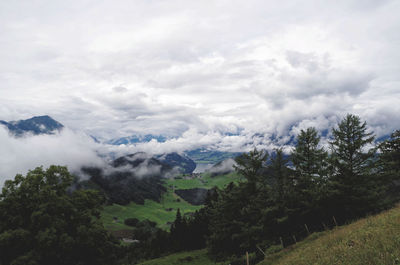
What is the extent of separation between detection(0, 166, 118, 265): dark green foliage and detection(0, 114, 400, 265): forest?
0.29 ft

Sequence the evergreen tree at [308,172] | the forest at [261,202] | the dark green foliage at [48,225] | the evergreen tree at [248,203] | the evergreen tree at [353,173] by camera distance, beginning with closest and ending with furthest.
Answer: the dark green foliage at [48,225] → the forest at [261,202] → the evergreen tree at [353,173] → the evergreen tree at [308,172] → the evergreen tree at [248,203]

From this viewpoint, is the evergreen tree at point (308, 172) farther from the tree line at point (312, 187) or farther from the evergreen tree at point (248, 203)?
the evergreen tree at point (248, 203)

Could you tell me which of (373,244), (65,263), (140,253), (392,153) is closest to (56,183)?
(65,263)

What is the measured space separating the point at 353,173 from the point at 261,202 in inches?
548

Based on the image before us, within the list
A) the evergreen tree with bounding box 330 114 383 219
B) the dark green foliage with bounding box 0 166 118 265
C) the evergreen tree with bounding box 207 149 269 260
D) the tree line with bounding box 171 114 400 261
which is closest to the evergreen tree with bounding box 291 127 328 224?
the tree line with bounding box 171 114 400 261

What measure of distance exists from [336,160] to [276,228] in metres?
14.4

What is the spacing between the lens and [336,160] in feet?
102

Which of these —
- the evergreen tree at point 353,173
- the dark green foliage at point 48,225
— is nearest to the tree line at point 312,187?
the evergreen tree at point 353,173

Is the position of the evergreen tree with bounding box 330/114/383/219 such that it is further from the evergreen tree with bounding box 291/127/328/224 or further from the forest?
the evergreen tree with bounding box 291/127/328/224

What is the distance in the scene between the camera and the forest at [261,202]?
2314 centimetres

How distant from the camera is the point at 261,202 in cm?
3362

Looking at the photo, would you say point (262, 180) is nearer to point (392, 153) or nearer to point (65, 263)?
point (392, 153)

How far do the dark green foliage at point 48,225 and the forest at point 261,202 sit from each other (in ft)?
0.29

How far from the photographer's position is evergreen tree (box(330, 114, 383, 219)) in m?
28.9
